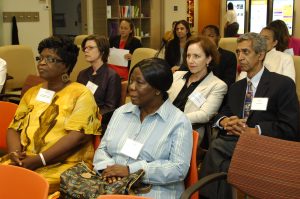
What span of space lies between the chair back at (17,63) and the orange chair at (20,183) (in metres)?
3.68

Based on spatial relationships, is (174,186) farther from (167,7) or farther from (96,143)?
(167,7)

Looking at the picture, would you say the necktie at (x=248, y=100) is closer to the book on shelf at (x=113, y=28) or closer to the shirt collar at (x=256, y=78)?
the shirt collar at (x=256, y=78)

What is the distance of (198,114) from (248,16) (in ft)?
23.1

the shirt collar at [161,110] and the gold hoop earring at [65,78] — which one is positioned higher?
the gold hoop earring at [65,78]

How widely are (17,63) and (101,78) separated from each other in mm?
1934

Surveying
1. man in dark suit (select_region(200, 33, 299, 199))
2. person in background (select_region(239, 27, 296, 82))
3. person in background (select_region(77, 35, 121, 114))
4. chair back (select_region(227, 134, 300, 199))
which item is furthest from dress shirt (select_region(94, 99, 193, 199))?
person in background (select_region(239, 27, 296, 82))

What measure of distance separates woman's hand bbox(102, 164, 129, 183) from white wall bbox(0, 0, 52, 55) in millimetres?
5430

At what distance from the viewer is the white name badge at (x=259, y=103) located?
2984mm

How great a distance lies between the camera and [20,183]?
5.59ft

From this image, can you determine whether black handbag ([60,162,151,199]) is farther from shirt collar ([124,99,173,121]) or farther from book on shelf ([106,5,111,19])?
book on shelf ([106,5,111,19])

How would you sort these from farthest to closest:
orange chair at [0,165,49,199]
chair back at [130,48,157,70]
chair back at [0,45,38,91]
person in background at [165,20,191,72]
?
1. person in background at [165,20,191,72]
2. chair back at [0,45,38,91]
3. chair back at [130,48,157,70]
4. orange chair at [0,165,49,199]

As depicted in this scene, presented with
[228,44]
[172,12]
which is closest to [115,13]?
[172,12]

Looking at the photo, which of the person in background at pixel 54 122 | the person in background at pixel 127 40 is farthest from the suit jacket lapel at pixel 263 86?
the person in background at pixel 127 40

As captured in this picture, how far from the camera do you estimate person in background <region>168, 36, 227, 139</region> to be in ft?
10.7
